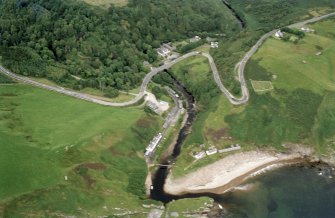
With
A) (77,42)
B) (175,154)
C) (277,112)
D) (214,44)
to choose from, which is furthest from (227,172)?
(77,42)

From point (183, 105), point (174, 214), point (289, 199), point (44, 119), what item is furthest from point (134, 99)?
point (289, 199)

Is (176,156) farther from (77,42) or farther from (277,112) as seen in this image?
(77,42)

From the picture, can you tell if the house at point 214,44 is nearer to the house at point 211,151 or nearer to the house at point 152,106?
the house at point 152,106

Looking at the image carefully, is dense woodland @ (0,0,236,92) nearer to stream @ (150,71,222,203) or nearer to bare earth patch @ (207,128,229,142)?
stream @ (150,71,222,203)

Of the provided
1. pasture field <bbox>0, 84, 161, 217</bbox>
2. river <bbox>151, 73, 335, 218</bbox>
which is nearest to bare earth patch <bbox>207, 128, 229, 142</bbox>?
river <bbox>151, 73, 335, 218</bbox>

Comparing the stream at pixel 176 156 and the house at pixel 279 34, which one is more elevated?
the house at pixel 279 34

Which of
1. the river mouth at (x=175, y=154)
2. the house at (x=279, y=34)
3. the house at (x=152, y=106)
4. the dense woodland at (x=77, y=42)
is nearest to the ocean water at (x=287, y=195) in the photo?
the river mouth at (x=175, y=154)
